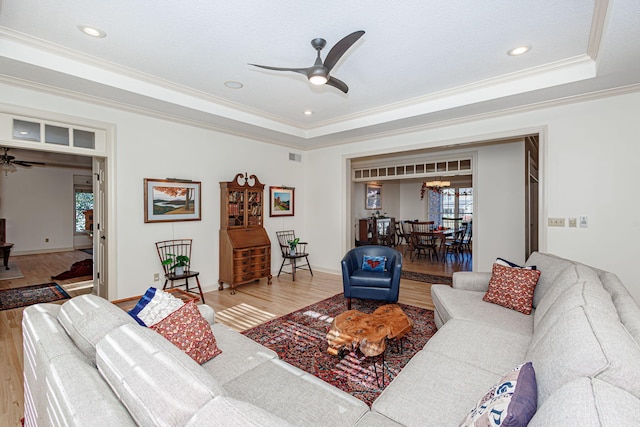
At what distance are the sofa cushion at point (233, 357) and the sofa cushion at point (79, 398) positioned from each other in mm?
640

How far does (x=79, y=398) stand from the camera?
3.12ft

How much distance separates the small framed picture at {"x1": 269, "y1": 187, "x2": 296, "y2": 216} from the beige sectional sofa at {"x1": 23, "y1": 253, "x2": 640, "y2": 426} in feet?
12.3

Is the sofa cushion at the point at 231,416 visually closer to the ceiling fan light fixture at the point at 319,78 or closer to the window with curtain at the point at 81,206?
the ceiling fan light fixture at the point at 319,78

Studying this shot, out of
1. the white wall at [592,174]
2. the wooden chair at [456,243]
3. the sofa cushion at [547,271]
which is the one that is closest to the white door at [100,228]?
the sofa cushion at [547,271]

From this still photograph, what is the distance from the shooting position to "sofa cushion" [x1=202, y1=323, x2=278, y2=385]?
1.68 meters

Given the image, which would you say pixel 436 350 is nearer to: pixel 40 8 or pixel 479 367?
pixel 479 367

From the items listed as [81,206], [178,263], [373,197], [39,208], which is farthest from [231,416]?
[81,206]

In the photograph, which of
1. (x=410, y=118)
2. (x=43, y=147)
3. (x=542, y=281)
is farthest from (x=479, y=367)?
(x=43, y=147)

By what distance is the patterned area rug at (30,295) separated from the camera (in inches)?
165

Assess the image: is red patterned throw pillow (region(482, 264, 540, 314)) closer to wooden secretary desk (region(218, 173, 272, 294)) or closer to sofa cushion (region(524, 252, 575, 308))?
sofa cushion (region(524, 252, 575, 308))

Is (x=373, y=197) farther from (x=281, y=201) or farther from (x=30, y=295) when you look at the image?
(x=30, y=295)

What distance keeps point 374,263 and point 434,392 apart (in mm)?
2672

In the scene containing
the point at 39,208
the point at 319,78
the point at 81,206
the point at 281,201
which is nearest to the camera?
the point at 319,78

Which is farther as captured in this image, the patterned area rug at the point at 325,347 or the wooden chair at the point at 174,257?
the wooden chair at the point at 174,257
